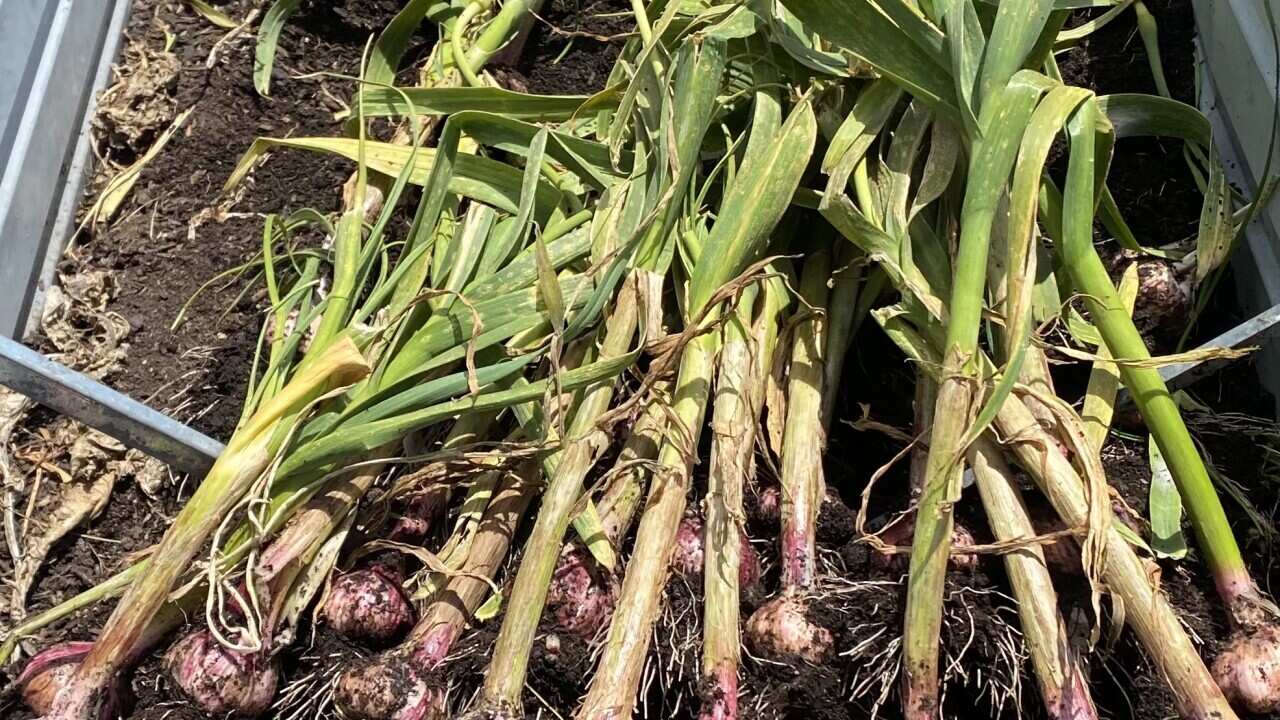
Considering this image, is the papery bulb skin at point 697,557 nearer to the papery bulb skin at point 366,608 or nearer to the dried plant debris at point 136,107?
the papery bulb skin at point 366,608

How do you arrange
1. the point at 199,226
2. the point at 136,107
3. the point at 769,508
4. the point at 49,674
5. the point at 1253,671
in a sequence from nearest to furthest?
the point at 1253,671 < the point at 49,674 < the point at 769,508 < the point at 199,226 < the point at 136,107

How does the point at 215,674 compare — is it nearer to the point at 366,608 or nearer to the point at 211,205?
the point at 366,608

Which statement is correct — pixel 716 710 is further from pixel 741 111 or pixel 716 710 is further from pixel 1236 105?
pixel 1236 105

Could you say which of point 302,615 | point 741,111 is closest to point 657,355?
point 741,111

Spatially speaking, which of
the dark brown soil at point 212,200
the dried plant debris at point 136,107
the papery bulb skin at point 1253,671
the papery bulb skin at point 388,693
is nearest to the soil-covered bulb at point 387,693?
the papery bulb skin at point 388,693

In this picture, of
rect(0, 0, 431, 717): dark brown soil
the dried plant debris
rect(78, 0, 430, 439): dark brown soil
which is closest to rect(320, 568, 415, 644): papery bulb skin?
rect(0, 0, 431, 717): dark brown soil

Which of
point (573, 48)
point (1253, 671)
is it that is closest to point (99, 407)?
point (573, 48)

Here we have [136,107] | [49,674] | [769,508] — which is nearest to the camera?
[49,674]
